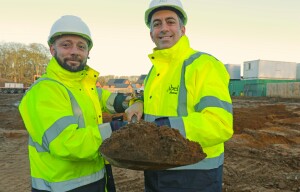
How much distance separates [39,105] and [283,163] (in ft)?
23.5

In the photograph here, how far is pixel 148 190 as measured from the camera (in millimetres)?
2568

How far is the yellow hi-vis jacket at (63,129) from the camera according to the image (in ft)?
6.64

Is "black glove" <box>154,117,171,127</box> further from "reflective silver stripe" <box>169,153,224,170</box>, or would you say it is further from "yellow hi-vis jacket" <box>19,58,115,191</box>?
"reflective silver stripe" <box>169,153,224,170</box>

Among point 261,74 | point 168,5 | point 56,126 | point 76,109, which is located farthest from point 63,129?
point 261,74

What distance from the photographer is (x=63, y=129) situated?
2.04m

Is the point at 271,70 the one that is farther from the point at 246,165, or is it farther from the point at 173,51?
the point at 173,51

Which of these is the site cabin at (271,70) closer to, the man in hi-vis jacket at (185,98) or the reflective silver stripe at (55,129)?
the man in hi-vis jacket at (185,98)

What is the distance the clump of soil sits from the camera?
1.60m

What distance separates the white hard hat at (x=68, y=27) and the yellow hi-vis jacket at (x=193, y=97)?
68cm

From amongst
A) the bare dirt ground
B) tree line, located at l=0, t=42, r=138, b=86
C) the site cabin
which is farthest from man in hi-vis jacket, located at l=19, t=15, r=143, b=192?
tree line, located at l=0, t=42, r=138, b=86

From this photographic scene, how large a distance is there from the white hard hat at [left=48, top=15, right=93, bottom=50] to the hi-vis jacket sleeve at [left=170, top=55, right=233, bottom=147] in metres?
1.06

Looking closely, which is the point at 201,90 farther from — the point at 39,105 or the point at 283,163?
the point at 283,163

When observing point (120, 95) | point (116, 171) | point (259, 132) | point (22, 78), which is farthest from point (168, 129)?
point (22, 78)

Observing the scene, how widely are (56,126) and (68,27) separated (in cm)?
96
